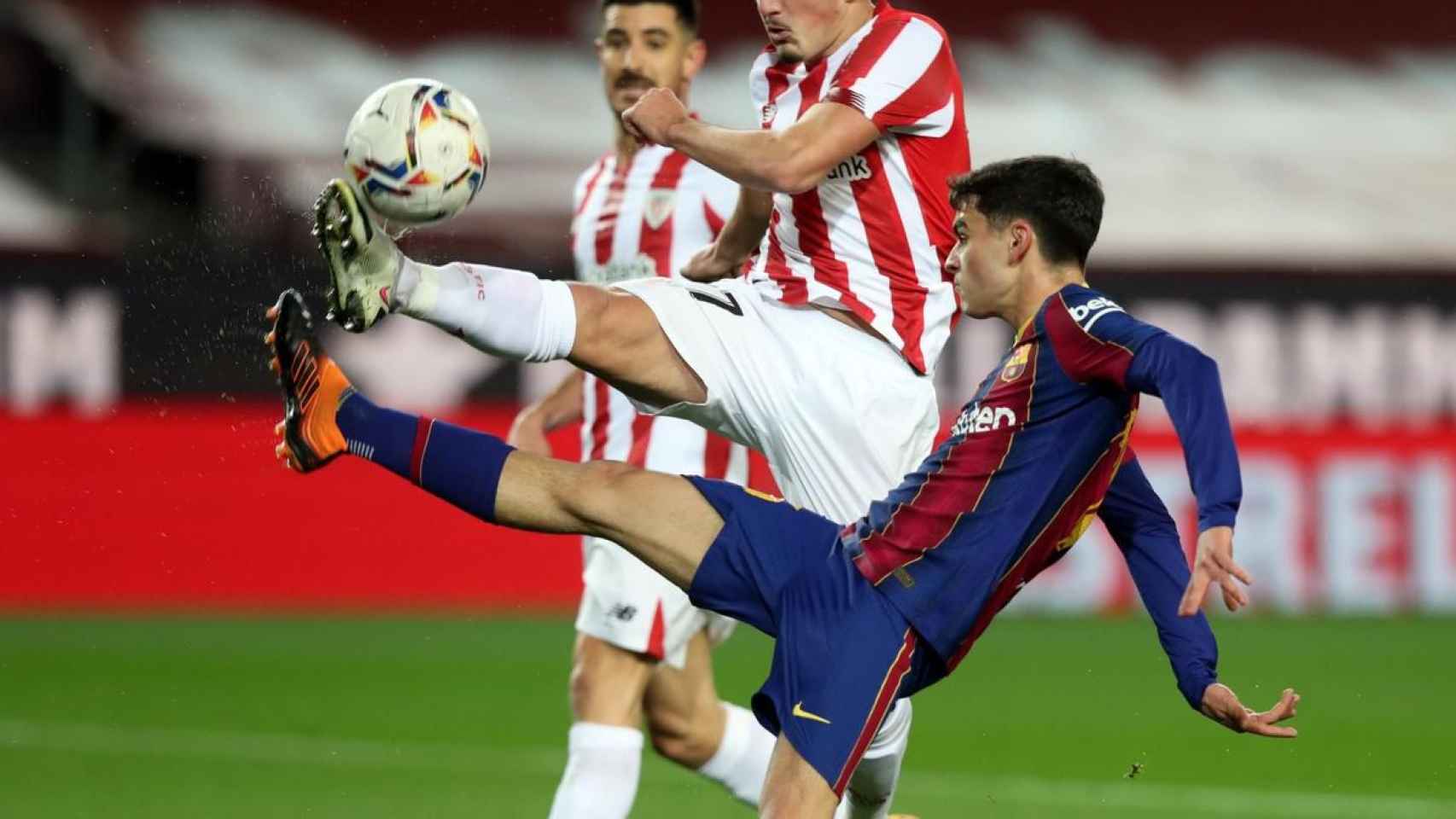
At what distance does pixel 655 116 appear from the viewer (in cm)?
486

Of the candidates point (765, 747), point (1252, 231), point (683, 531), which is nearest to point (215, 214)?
point (1252, 231)

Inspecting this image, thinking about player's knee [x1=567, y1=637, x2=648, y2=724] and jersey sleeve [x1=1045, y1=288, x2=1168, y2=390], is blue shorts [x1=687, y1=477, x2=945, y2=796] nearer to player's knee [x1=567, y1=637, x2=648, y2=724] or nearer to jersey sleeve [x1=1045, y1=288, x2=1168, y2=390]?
jersey sleeve [x1=1045, y1=288, x2=1168, y2=390]

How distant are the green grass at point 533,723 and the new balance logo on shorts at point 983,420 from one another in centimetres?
258

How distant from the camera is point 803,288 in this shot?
5145 millimetres

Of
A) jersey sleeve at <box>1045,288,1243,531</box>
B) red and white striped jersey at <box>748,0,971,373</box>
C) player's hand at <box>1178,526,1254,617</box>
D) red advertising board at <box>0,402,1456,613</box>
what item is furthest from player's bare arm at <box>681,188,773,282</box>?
red advertising board at <box>0,402,1456,613</box>

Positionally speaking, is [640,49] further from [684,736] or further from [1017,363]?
[1017,363]

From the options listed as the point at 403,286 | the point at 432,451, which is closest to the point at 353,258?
the point at 403,286

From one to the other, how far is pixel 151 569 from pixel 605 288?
801 centimetres

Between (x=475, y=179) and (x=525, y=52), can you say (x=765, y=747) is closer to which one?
(x=475, y=179)

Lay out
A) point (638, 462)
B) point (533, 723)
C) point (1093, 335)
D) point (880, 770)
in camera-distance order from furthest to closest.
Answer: point (533, 723) → point (638, 462) → point (880, 770) → point (1093, 335)

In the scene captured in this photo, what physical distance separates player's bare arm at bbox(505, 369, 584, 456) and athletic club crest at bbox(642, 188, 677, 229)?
0.50m

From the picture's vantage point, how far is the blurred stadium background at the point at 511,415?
8234 mm

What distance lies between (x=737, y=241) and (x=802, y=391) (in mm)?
690

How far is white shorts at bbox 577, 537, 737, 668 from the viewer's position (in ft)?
19.0
